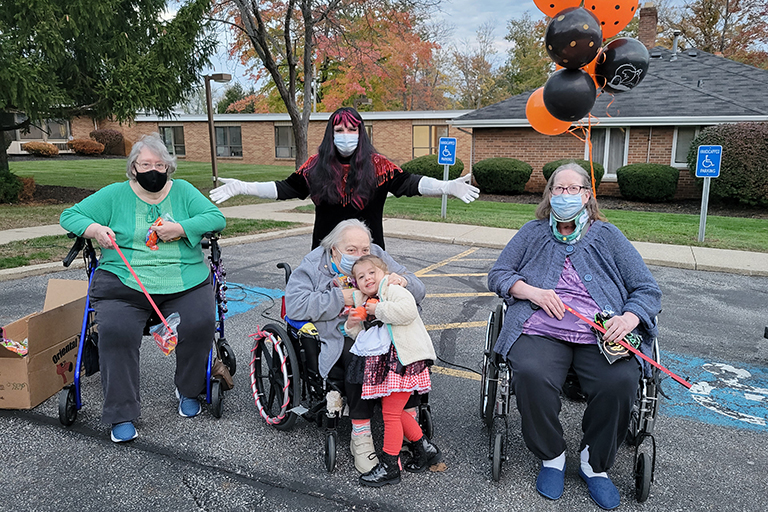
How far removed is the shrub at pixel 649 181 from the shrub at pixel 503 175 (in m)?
2.67

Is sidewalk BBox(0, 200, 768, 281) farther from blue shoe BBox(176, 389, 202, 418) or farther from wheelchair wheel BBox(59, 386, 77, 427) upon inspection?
blue shoe BBox(176, 389, 202, 418)

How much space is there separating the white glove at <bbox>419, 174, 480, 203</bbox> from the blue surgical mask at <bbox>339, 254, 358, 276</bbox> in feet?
2.71

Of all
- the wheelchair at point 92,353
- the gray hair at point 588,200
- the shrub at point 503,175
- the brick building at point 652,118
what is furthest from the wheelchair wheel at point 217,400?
the brick building at point 652,118

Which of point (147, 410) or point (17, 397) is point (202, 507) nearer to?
point (147, 410)

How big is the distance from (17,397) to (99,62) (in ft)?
38.6

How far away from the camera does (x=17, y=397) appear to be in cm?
324

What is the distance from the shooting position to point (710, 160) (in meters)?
8.69

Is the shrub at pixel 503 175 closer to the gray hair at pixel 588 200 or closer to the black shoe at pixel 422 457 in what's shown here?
the gray hair at pixel 588 200

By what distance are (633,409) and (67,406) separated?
296 centimetres

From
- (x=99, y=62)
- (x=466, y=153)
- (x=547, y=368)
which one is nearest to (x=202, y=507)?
(x=547, y=368)

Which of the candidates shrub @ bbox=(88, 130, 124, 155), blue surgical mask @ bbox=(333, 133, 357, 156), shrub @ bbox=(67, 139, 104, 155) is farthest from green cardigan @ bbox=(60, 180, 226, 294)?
shrub @ bbox=(88, 130, 124, 155)

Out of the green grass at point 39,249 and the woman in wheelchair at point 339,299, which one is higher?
the woman in wheelchair at point 339,299

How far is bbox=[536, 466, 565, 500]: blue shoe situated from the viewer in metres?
2.52

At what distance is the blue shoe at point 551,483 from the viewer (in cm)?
252
